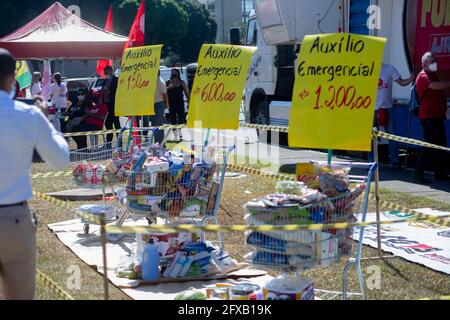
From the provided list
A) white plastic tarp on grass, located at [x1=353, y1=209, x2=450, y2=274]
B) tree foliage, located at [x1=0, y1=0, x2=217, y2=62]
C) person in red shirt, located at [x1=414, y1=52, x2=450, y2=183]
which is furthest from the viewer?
tree foliage, located at [x1=0, y1=0, x2=217, y2=62]

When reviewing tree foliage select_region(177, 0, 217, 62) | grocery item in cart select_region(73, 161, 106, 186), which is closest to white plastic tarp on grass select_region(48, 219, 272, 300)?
grocery item in cart select_region(73, 161, 106, 186)

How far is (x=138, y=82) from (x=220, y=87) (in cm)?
194

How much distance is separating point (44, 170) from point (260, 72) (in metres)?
6.23

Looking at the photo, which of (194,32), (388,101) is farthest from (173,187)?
(194,32)

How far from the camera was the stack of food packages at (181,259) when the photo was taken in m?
6.54

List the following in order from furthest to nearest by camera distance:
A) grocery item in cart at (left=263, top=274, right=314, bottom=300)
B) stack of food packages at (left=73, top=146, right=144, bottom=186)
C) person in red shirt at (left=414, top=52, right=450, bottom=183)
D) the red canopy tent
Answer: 1. the red canopy tent
2. person in red shirt at (left=414, top=52, right=450, bottom=183)
3. stack of food packages at (left=73, top=146, right=144, bottom=186)
4. grocery item in cart at (left=263, top=274, right=314, bottom=300)

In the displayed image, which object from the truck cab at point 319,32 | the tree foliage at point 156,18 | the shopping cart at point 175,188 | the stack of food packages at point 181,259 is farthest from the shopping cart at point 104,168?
the tree foliage at point 156,18

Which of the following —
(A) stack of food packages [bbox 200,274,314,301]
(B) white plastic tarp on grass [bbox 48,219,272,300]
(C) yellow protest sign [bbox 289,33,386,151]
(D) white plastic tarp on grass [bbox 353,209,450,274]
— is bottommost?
(B) white plastic tarp on grass [bbox 48,219,272,300]

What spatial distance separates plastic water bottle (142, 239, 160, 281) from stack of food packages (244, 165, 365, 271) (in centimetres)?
174

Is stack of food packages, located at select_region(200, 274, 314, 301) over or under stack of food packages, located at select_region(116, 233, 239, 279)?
over

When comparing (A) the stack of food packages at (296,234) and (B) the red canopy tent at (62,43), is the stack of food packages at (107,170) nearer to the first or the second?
(A) the stack of food packages at (296,234)

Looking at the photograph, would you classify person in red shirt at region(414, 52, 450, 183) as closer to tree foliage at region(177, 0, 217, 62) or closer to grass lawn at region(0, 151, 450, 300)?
→ grass lawn at region(0, 151, 450, 300)

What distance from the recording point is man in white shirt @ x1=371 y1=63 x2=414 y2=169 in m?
12.6
